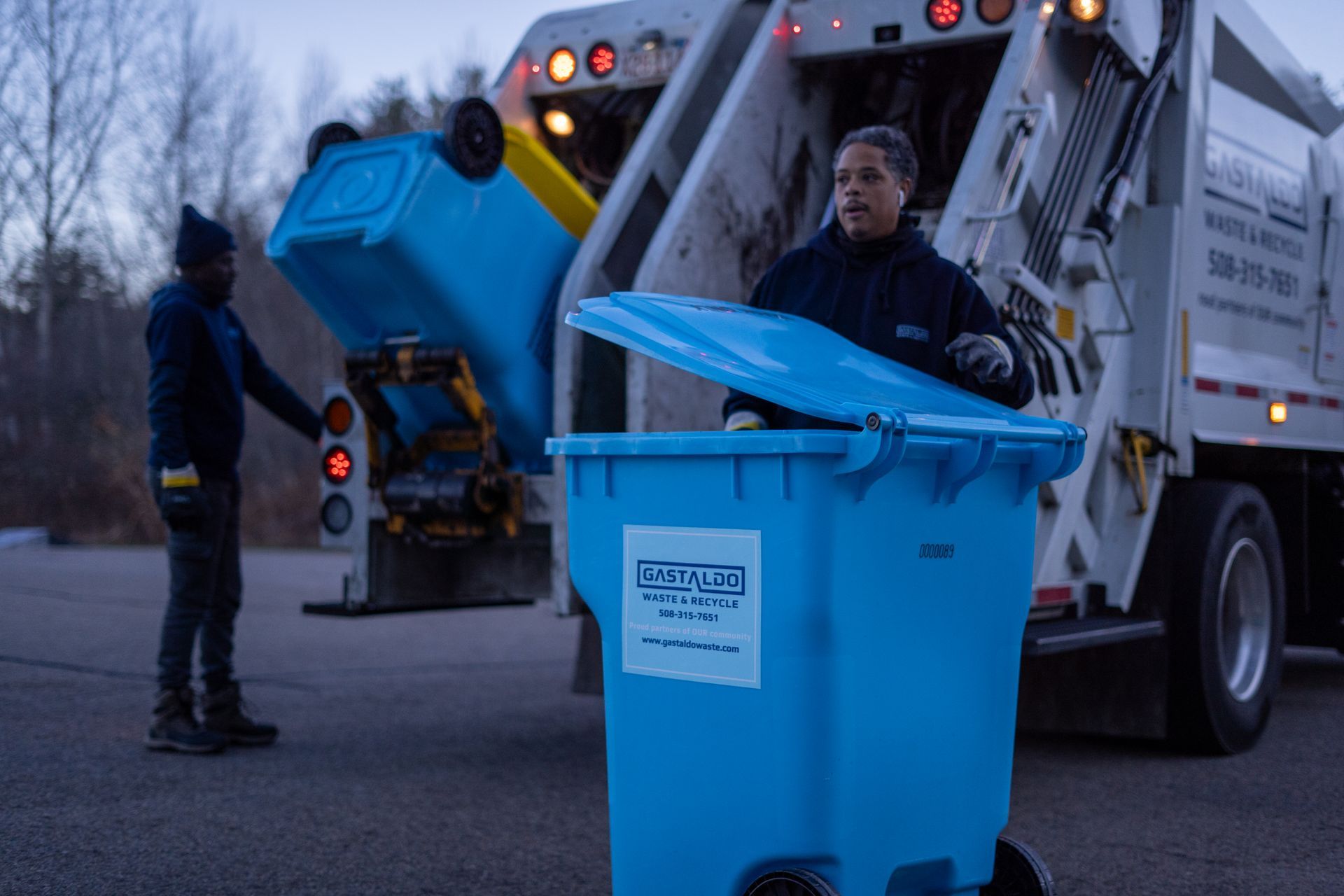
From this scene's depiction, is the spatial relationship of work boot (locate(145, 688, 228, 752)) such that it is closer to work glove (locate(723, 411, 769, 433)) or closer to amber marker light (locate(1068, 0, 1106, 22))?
work glove (locate(723, 411, 769, 433))

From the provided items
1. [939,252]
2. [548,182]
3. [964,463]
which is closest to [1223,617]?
[939,252]

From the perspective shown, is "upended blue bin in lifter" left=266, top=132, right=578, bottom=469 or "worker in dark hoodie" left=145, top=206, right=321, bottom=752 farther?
"worker in dark hoodie" left=145, top=206, right=321, bottom=752

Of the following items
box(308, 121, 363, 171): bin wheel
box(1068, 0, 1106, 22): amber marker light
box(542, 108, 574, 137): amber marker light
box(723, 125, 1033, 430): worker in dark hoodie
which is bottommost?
box(723, 125, 1033, 430): worker in dark hoodie

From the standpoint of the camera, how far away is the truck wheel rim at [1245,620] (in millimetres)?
5086

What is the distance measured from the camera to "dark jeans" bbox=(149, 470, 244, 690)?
15.0 ft

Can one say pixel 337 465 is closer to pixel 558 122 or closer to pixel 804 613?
pixel 558 122

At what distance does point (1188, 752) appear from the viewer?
494cm

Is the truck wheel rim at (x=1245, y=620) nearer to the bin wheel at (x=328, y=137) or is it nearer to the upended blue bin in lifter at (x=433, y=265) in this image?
the upended blue bin in lifter at (x=433, y=265)

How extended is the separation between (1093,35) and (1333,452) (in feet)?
8.50

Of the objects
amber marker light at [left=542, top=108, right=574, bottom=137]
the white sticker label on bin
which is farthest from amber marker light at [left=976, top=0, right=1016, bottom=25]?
the white sticker label on bin

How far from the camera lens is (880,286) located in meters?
3.11

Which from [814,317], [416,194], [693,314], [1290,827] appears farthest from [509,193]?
[1290,827]

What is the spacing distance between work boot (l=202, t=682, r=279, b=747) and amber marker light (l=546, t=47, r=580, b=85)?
8.44ft

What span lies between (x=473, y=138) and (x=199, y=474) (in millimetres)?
1544
